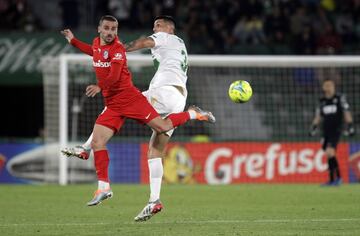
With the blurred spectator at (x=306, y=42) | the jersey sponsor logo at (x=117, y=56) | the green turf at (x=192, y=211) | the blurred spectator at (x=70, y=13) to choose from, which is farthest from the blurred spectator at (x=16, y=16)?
the jersey sponsor logo at (x=117, y=56)

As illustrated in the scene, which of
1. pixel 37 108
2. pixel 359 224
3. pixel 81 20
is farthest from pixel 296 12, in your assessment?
pixel 359 224

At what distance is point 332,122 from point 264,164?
2473mm

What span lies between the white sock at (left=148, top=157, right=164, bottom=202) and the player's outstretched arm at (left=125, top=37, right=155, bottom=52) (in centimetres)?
141

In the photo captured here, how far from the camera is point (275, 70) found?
75.3 feet

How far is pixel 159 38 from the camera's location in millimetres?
11133

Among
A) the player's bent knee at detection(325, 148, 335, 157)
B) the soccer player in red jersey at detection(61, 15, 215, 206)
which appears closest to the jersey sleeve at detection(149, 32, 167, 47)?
the soccer player in red jersey at detection(61, 15, 215, 206)

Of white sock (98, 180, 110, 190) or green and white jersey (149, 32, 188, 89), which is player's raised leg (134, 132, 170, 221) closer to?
white sock (98, 180, 110, 190)

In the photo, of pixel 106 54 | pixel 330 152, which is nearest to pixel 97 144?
pixel 106 54

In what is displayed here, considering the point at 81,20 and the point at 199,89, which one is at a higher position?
the point at 81,20

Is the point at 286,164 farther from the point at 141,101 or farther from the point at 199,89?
the point at 141,101

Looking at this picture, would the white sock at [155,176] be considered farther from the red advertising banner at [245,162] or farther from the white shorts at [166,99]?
the red advertising banner at [245,162]

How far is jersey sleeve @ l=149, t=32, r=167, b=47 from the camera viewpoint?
36.2ft

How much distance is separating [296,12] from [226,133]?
4.39 meters

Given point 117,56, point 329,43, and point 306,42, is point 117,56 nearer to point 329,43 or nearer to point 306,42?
point 306,42
